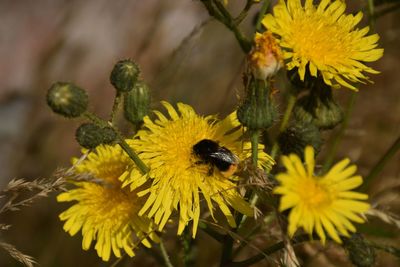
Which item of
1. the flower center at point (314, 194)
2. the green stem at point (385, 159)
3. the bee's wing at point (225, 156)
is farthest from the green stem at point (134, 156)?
the green stem at point (385, 159)

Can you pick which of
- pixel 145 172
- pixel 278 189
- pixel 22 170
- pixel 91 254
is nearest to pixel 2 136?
pixel 22 170

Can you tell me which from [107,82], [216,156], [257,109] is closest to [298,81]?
[257,109]

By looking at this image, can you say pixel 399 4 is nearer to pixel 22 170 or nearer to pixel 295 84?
pixel 295 84

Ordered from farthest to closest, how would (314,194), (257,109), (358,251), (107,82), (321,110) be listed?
(107,82) < (321,110) < (257,109) < (358,251) < (314,194)

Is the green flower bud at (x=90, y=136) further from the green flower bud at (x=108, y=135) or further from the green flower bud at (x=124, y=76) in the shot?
the green flower bud at (x=124, y=76)

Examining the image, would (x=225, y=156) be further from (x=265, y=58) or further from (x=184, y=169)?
(x=265, y=58)

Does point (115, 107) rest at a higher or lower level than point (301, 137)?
higher
